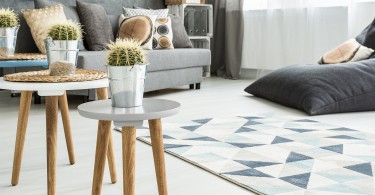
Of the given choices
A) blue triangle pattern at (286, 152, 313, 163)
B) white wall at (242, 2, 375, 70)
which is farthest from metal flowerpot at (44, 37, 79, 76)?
white wall at (242, 2, 375, 70)

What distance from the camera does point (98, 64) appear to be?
11.6 ft

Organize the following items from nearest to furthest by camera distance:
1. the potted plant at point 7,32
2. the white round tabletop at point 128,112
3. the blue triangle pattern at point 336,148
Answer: the white round tabletop at point 128,112, the potted plant at point 7,32, the blue triangle pattern at point 336,148

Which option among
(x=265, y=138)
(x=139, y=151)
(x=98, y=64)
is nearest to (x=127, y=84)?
(x=139, y=151)

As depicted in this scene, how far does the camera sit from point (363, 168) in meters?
1.94

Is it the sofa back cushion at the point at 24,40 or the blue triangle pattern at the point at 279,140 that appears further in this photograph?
the sofa back cushion at the point at 24,40

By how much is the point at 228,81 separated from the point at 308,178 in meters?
3.64

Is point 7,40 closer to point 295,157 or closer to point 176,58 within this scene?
point 295,157

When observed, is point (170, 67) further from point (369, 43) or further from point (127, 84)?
point (127, 84)

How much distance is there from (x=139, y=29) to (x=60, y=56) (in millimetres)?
2621

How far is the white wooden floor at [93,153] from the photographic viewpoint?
1.73m

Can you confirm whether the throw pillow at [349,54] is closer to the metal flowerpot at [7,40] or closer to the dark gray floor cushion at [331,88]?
the dark gray floor cushion at [331,88]

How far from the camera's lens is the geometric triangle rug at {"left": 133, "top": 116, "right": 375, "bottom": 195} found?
1.75 metres

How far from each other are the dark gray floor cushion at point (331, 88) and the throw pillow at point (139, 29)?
1.32 m

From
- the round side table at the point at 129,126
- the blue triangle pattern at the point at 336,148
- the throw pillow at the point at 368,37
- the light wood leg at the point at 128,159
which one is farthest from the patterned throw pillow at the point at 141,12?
the light wood leg at the point at 128,159
